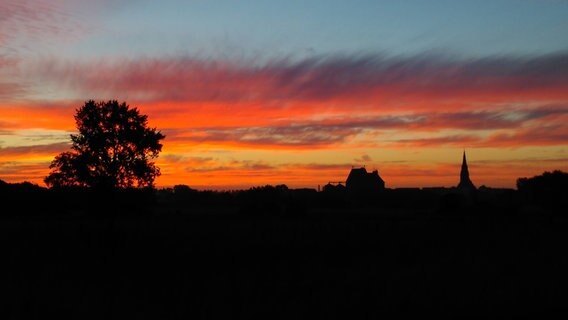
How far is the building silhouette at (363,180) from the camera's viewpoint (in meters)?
160

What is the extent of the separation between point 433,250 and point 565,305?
13143mm

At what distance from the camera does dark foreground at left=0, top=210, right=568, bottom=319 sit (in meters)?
14.8

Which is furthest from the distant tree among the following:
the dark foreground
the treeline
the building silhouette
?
the building silhouette

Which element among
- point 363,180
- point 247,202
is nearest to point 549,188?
point 247,202

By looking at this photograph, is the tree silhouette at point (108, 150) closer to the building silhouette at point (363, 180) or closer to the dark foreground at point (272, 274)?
the dark foreground at point (272, 274)

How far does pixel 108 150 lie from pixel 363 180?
394 ft

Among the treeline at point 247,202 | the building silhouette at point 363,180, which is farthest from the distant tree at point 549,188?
the building silhouette at point 363,180

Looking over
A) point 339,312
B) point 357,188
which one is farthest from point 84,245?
point 357,188

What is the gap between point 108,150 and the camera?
47188mm

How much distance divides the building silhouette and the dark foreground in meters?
124

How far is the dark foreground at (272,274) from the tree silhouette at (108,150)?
33.7 ft

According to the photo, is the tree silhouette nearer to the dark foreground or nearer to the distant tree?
the dark foreground

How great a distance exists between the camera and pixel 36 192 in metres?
56.8

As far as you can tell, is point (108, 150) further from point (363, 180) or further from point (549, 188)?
point (363, 180)
